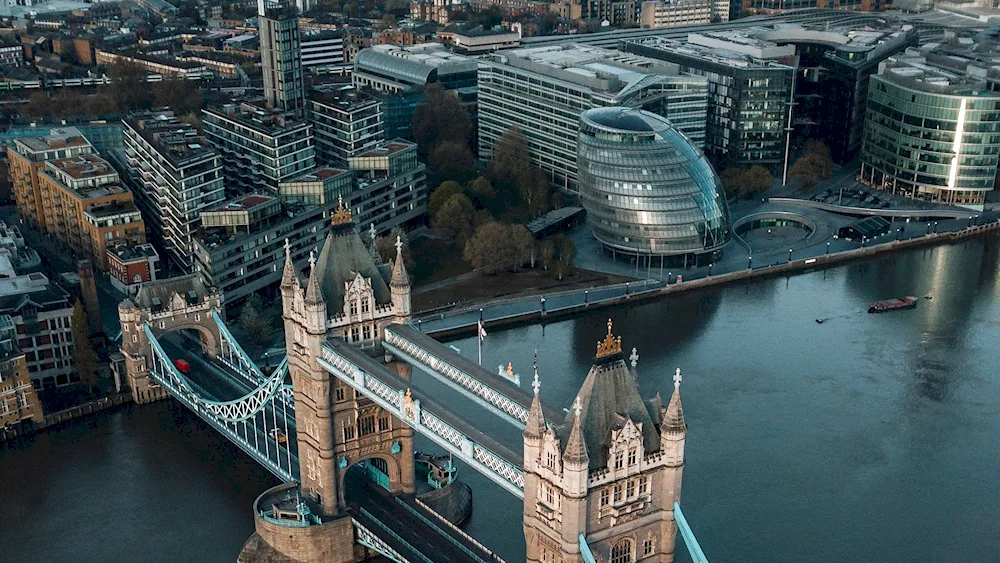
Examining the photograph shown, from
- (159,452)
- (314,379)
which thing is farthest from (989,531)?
(159,452)

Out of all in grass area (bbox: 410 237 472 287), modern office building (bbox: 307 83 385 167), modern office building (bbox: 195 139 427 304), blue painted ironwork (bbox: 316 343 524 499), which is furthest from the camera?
modern office building (bbox: 307 83 385 167)

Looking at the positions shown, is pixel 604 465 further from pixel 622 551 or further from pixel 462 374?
pixel 462 374

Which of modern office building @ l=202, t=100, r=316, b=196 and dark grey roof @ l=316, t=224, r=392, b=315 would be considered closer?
dark grey roof @ l=316, t=224, r=392, b=315

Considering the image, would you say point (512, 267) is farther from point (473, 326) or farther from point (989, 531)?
point (989, 531)

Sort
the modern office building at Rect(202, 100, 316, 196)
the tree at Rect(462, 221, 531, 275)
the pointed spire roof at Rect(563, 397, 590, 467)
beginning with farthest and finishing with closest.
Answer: the modern office building at Rect(202, 100, 316, 196)
the tree at Rect(462, 221, 531, 275)
the pointed spire roof at Rect(563, 397, 590, 467)

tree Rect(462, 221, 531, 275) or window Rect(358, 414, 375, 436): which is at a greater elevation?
window Rect(358, 414, 375, 436)

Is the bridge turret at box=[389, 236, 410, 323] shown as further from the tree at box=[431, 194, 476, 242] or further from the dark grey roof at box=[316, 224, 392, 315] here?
the tree at box=[431, 194, 476, 242]

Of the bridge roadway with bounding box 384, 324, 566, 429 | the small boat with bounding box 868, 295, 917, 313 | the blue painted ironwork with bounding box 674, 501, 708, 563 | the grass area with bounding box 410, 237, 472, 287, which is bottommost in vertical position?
the small boat with bounding box 868, 295, 917, 313

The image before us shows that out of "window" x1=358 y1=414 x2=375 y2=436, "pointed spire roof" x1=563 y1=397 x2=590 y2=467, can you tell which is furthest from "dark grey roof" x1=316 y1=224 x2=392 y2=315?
"pointed spire roof" x1=563 y1=397 x2=590 y2=467

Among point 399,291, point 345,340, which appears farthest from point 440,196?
point 345,340
